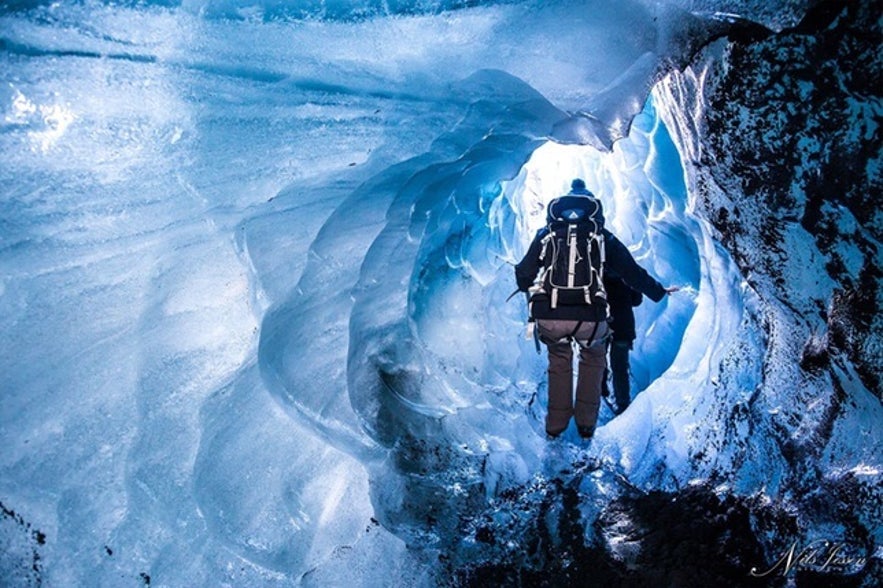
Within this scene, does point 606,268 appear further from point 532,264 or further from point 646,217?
point 646,217

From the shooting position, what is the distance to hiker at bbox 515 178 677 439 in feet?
12.0

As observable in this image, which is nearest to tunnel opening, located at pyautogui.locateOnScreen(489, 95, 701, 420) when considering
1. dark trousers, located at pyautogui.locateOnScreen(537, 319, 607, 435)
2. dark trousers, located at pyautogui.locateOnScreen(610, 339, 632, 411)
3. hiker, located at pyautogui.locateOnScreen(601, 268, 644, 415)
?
dark trousers, located at pyautogui.locateOnScreen(610, 339, 632, 411)

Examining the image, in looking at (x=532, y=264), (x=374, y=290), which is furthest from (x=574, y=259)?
(x=374, y=290)

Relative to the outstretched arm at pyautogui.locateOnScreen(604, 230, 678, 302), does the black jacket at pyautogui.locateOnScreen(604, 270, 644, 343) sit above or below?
below

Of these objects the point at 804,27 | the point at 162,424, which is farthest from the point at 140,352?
the point at 804,27

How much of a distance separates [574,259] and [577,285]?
0.16 m

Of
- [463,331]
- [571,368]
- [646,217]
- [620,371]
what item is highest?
[646,217]

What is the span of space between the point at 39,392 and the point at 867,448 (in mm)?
4443

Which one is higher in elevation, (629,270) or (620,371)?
(629,270)

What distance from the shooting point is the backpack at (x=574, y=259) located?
11.9ft

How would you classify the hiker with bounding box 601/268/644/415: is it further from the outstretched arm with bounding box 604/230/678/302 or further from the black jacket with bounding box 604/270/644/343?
the outstretched arm with bounding box 604/230/678/302

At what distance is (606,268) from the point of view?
3.93 m

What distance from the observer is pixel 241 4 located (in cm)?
283

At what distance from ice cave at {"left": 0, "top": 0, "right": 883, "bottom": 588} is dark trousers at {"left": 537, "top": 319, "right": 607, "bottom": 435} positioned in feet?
2.24
